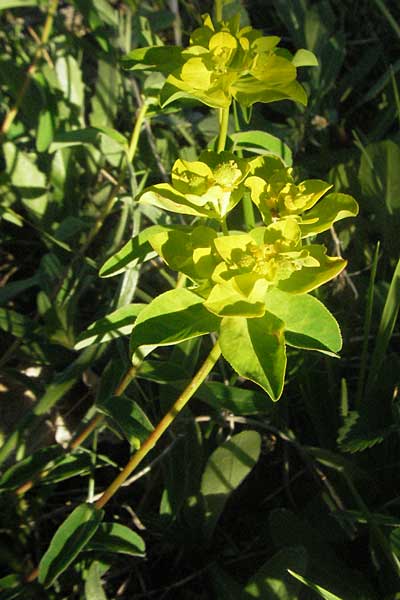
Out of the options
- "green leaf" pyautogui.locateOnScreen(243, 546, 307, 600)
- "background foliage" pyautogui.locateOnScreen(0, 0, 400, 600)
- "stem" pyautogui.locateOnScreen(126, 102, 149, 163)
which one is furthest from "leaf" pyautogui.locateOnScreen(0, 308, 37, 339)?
"green leaf" pyautogui.locateOnScreen(243, 546, 307, 600)

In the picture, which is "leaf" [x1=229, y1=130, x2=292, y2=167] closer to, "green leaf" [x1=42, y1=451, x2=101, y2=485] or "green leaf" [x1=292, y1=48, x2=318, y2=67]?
"green leaf" [x1=292, y1=48, x2=318, y2=67]

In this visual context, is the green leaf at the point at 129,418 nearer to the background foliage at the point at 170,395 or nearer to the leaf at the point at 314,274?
the background foliage at the point at 170,395

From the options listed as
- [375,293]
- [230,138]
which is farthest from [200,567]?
[230,138]

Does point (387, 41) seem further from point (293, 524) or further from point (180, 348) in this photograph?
point (293, 524)

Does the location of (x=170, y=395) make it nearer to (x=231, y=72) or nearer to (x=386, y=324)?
(x=386, y=324)

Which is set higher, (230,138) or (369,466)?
(230,138)

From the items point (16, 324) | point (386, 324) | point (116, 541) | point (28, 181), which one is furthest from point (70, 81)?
point (116, 541)

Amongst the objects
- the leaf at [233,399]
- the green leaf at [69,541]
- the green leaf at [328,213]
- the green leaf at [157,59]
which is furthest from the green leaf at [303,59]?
the green leaf at [69,541]
